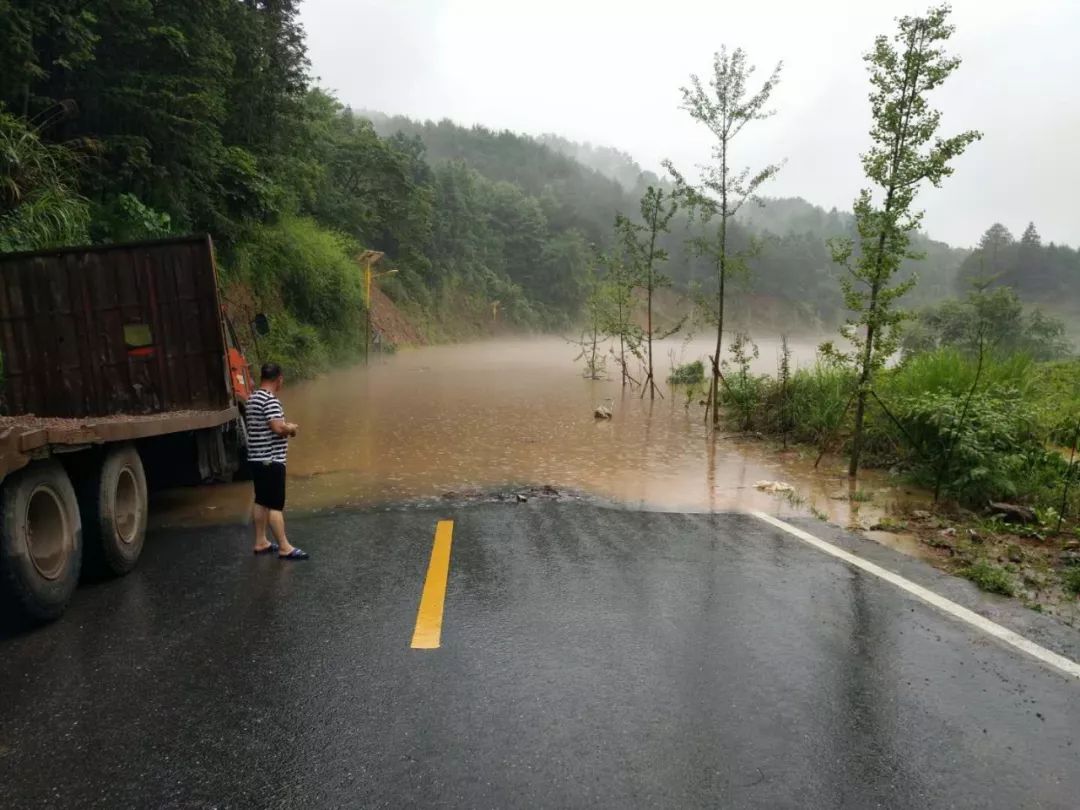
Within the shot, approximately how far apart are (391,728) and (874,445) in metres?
8.85

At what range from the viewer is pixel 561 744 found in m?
2.83

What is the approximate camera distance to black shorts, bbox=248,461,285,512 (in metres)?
5.38

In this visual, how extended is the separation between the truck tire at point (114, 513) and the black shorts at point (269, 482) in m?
0.92

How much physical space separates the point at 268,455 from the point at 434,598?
77.8 inches

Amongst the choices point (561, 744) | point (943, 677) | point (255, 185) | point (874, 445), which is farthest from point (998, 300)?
point (561, 744)

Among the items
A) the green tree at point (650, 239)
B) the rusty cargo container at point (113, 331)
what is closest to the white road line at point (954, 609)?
the rusty cargo container at point (113, 331)

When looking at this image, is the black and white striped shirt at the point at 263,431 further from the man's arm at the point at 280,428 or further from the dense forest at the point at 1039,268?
the dense forest at the point at 1039,268

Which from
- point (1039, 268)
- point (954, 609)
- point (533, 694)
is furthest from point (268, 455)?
point (1039, 268)

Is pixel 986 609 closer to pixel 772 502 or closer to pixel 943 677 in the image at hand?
pixel 943 677

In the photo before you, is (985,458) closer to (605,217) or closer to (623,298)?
(623,298)

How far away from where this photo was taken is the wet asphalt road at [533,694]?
2602 millimetres

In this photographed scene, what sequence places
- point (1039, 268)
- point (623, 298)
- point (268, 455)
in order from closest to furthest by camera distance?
point (268, 455), point (623, 298), point (1039, 268)

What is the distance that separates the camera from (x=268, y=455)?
5398 millimetres

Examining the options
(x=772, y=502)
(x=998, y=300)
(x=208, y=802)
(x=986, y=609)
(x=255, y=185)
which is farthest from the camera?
(x=998, y=300)
